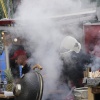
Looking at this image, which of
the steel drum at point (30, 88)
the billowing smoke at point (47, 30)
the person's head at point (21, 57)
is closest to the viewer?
the steel drum at point (30, 88)

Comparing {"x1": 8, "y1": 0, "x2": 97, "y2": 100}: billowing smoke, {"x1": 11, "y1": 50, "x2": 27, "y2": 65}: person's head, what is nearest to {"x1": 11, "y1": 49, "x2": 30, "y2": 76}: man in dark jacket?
{"x1": 11, "y1": 50, "x2": 27, "y2": 65}: person's head

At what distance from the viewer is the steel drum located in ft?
16.9

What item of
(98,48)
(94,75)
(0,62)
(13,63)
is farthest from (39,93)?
(0,62)

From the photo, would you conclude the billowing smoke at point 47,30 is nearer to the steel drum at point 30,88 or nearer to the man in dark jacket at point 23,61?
the man in dark jacket at point 23,61

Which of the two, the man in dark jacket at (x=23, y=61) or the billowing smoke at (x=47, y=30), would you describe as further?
the man in dark jacket at (x=23, y=61)

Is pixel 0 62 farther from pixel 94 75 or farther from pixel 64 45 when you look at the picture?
pixel 94 75

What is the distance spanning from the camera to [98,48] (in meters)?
6.54

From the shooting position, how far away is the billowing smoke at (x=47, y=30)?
254 inches

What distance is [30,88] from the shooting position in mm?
5270

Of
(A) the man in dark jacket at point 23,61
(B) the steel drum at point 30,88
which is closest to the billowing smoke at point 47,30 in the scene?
(A) the man in dark jacket at point 23,61

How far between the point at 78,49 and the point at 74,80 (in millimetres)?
600

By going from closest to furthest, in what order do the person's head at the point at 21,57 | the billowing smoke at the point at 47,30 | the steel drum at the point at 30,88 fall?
the steel drum at the point at 30,88 → the billowing smoke at the point at 47,30 → the person's head at the point at 21,57

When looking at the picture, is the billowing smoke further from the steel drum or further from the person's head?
the steel drum

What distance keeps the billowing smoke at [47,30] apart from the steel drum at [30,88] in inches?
36.8
